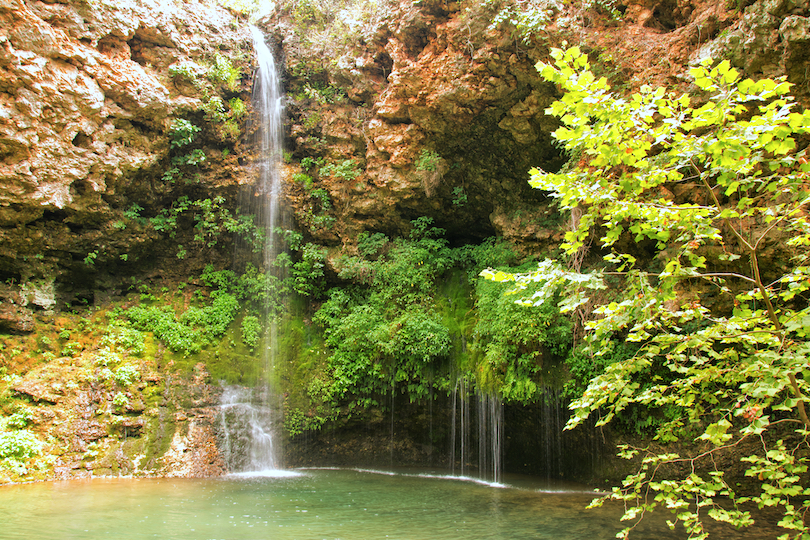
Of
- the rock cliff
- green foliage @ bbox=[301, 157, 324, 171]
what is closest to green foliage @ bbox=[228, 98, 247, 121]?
the rock cliff

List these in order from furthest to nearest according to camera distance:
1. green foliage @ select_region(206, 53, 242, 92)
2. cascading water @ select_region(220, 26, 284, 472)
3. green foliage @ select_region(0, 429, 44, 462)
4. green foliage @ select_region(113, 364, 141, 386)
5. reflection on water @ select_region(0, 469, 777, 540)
A: green foliage @ select_region(206, 53, 242, 92) < cascading water @ select_region(220, 26, 284, 472) < green foliage @ select_region(113, 364, 141, 386) < green foliage @ select_region(0, 429, 44, 462) < reflection on water @ select_region(0, 469, 777, 540)

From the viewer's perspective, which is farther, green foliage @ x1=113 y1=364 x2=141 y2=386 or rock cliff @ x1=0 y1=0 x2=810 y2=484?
green foliage @ x1=113 y1=364 x2=141 y2=386

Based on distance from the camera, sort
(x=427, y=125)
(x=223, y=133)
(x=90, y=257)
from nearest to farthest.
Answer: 1. (x=427, y=125)
2. (x=90, y=257)
3. (x=223, y=133)

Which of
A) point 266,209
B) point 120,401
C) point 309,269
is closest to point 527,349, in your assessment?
point 309,269

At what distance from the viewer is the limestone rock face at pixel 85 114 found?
8.55 metres

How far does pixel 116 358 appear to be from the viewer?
9.96m

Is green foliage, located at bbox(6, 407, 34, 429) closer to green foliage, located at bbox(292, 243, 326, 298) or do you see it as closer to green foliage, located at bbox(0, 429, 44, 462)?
green foliage, located at bbox(0, 429, 44, 462)

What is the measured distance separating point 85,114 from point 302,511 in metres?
8.99

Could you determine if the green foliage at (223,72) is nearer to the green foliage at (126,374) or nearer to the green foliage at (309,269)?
the green foliage at (309,269)

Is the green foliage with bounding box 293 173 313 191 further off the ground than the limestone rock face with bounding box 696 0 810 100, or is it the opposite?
the green foliage with bounding box 293 173 313 191

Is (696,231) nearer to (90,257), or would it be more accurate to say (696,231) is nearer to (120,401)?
(120,401)

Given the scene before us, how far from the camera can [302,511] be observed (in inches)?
263

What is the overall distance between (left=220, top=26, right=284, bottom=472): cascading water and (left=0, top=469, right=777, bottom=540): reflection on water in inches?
73.1

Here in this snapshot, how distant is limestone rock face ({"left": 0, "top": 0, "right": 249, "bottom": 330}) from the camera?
855 cm
